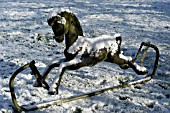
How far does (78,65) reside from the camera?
4.31m

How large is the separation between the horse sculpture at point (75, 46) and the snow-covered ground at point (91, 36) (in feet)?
2.15

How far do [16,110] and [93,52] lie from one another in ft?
5.22

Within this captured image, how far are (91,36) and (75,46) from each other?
5219mm

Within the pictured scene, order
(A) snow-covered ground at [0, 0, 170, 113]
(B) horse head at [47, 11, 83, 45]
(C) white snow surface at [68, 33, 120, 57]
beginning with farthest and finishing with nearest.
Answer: (A) snow-covered ground at [0, 0, 170, 113] < (C) white snow surface at [68, 33, 120, 57] < (B) horse head at [47, 11, 83, 45]

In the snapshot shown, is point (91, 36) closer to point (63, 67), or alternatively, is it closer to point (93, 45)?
point (93, 45)

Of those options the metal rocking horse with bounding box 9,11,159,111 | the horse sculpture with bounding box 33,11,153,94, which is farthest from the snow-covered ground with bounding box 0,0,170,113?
the horse sculpture with bounding box 33,11,153,94

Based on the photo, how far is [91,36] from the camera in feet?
31.2

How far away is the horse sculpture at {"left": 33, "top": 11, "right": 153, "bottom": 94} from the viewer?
13.3 feet

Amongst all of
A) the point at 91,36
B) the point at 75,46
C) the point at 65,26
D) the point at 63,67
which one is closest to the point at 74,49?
the point at 75,46

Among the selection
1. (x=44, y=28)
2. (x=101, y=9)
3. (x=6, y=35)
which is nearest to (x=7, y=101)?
(x=6, y=35)

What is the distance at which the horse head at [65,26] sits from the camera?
13.0 feet

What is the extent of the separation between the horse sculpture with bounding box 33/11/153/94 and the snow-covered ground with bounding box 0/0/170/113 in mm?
655

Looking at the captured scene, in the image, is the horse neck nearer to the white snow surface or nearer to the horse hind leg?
the white snow surface

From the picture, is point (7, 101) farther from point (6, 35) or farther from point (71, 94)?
point (6, 35)
